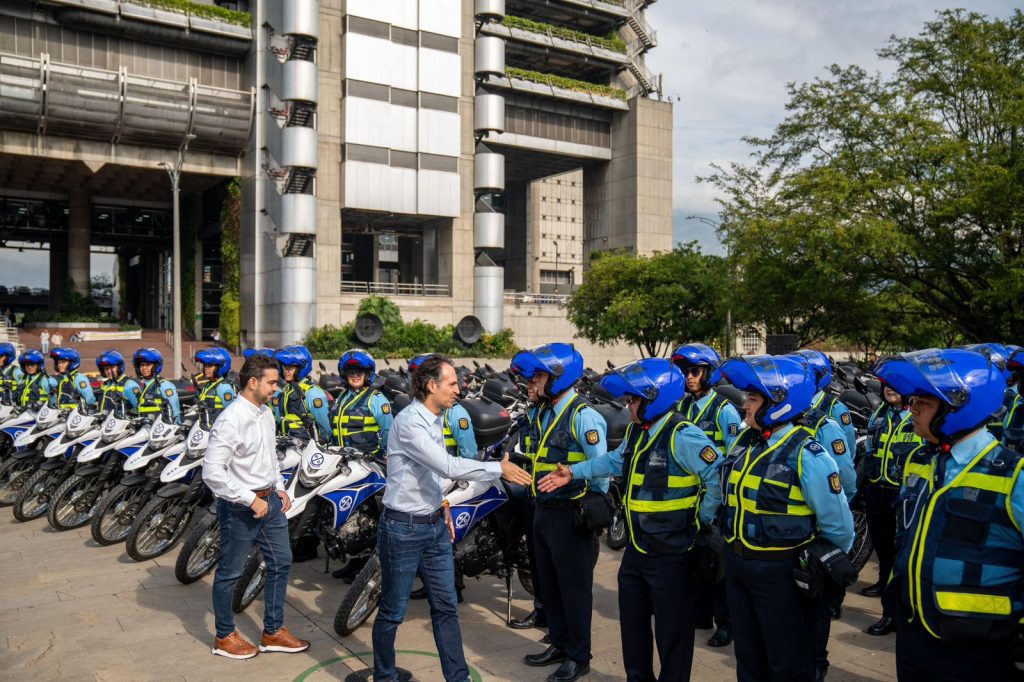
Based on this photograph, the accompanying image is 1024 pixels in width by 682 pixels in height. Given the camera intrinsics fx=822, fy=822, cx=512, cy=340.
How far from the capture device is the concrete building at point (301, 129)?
3481 centimetres

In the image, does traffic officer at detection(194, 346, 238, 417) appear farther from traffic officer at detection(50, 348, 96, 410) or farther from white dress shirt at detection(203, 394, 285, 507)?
white dress shirt at detection(203, 394, 285, 507)

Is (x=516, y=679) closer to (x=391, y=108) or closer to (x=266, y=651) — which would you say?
(x=266, y=651)

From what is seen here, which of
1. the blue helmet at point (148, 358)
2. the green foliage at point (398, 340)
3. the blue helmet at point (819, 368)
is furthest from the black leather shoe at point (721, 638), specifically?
the green foliage at point (398, 340)

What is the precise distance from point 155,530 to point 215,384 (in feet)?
6.53

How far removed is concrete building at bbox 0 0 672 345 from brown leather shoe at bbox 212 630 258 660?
3146 cm

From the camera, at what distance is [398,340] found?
3719cm

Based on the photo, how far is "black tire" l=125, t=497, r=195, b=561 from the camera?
790 centimetres

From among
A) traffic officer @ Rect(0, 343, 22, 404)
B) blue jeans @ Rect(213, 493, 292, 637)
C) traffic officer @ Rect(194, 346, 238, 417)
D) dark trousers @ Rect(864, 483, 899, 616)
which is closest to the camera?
blue jeans @ Rect(213, 493, 292, 637)

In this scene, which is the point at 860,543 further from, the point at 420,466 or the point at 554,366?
the point at 420,466

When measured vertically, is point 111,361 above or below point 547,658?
above

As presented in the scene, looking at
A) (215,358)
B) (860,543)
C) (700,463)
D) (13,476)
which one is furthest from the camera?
(13,476)

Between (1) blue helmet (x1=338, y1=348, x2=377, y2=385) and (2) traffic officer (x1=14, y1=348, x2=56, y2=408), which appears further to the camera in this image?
(2) traffic officer (x1=14, y1=348, x2=56, y2=408)

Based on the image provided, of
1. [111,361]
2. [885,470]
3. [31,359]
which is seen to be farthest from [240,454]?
[31,359]

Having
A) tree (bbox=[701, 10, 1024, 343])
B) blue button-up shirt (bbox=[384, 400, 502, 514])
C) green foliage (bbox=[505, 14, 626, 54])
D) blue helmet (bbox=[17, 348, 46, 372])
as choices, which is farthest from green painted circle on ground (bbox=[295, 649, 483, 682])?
green foliage (bbox=[505, 14, 626, 54])
